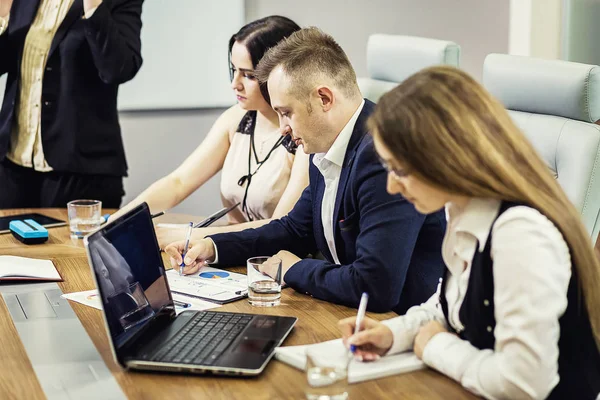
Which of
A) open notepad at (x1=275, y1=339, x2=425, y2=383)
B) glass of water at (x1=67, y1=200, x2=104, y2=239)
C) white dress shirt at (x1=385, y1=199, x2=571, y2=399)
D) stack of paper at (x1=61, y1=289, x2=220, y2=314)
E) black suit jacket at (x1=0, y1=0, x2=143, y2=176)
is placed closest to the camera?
white dress shirt at (x1=385, y1=199, x2=571, y2=399)

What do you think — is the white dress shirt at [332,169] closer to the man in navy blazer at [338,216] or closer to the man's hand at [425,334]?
the man in navy blazer at [338,216]

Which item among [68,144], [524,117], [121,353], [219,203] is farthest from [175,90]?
[121,353]

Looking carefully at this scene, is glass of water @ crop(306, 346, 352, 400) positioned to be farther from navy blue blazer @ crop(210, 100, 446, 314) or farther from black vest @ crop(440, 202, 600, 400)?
navy blue blazer @ crop(210, 100, 446, 314)

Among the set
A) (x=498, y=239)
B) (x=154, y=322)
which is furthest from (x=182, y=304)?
(x=498, y=239)

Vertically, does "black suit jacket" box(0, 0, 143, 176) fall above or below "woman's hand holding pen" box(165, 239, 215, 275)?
above

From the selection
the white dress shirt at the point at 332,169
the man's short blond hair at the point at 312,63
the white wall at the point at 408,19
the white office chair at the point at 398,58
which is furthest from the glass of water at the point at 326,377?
the white wall at the point at 408,19

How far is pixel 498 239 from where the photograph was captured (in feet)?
3.93

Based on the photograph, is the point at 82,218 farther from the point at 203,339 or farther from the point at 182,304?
the point at 203,339

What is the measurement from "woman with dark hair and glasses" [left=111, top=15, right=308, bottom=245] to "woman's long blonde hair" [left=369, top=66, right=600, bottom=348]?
1066 mm

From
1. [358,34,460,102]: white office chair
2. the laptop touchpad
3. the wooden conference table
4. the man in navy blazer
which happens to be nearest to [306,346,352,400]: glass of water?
the wooden conference table

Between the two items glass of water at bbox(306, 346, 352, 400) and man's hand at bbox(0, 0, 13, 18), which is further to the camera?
man's hand at bbox(0, 0, 13, 18)

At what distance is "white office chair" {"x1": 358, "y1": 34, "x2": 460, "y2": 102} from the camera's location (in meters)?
2.60

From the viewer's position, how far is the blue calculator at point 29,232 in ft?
7.34

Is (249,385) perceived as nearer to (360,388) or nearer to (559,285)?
(360,388)
